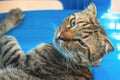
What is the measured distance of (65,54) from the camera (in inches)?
29.9

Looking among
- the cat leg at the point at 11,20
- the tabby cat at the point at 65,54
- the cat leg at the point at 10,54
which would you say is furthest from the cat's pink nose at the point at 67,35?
the cat leg at the point at 11,20

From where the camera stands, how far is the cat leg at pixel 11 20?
2.99ft

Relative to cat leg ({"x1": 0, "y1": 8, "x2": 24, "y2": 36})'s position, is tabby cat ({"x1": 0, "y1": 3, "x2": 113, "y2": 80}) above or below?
below

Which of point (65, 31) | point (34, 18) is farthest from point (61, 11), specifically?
point (65, 31)

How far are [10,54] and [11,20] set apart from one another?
18 cm

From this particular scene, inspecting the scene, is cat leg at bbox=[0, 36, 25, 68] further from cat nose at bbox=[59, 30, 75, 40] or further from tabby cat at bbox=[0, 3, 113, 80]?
cat nose at bbox=[59, 30, 75, 40]

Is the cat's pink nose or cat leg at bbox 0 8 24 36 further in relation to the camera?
cat leg at bbox 0 8 24 36

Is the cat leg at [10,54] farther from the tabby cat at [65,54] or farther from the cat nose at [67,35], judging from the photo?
the cat nose at [67,35]

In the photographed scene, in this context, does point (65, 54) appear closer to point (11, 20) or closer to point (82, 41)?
point (82, 41)

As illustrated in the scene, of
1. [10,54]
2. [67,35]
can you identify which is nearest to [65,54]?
[67,35]

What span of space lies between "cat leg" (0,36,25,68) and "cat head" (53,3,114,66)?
0.36 feet

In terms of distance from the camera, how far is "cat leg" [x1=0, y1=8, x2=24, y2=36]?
2.99 feet

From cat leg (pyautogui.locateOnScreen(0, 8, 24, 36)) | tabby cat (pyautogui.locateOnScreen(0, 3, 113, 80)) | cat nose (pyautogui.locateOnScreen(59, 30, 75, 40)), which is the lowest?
tabby cat (pyautogui.locateOnScreen(0, 3, 113, 80))

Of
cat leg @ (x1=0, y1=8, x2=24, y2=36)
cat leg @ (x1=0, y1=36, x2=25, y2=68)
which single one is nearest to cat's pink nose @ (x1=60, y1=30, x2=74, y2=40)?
cat leg @ (x1=0, y1=36, x2=25, y2=68)
